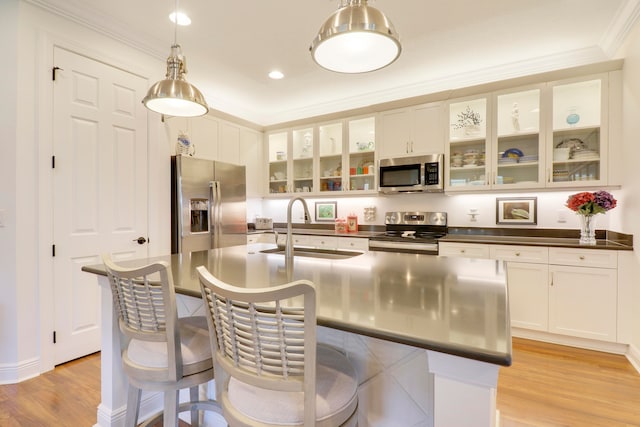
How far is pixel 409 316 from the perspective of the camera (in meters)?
0.90

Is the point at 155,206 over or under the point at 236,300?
over

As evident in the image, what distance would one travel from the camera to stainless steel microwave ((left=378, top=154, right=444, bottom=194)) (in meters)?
3.55

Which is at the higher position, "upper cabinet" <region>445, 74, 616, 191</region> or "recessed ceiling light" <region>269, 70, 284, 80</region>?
"recessed ceiling light" <region>269, 70, 284, 80</region>

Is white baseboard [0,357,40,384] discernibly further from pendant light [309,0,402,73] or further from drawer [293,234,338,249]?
pendant light [309,0,402,73]

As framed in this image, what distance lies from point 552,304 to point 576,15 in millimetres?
2374

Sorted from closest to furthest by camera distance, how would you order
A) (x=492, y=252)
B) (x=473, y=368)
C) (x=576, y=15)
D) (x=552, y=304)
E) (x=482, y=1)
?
1. (x=473, y=368)
2. (x=482, y=1)
3. (x=576, y=15)
4. (x=552, y=304)
5. (x=492, y=252)

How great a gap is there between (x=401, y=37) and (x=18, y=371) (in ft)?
12.8

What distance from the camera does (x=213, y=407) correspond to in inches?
→ 58.5

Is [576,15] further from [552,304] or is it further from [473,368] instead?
[473,368]

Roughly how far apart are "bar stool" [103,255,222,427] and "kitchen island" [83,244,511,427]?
11 centimetres

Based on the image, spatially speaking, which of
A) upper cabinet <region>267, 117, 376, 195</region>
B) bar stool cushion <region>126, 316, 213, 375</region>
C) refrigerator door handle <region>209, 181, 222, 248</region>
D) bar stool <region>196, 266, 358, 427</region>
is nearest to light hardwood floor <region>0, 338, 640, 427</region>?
bar stool cushion <region>126, 316, 213, 375</region>

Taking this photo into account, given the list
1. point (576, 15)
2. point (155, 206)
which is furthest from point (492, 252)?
point (155, 206)

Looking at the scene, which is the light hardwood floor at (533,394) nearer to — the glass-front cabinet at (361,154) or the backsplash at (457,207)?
the backsplash at (457,207)

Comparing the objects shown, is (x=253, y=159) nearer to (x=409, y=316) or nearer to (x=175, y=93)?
(x=175, y=93)
